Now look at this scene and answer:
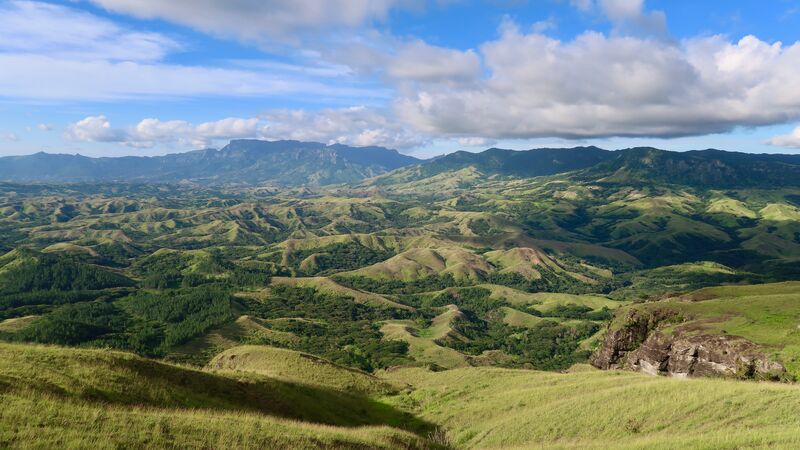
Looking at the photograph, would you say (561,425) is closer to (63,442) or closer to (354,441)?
(354,441)

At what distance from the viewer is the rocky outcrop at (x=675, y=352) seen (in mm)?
83812

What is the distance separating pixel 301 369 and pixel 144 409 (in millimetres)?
59601

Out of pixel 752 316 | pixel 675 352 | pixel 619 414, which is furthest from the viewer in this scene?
pixel 675 352

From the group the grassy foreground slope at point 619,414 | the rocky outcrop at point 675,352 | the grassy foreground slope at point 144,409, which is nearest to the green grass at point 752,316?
the rocky outcrop at point 675,352

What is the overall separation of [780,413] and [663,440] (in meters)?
15.0

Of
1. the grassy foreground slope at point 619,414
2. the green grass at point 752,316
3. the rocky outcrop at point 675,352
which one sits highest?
the grassy foreground slope at point 619,414

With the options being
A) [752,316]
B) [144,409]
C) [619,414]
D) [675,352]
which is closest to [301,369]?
[144,409]

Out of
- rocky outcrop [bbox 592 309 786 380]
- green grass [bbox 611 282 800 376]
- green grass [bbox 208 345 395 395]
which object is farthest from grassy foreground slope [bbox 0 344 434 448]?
green grass [bbox 611 282 800 376]

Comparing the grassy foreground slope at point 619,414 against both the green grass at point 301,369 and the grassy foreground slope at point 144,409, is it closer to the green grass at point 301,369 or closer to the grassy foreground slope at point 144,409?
the grassy foreground slope at point 144,409

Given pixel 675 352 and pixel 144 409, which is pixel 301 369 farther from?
pixel 675 352

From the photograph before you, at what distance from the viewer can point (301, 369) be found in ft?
293

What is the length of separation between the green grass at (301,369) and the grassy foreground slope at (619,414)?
49.4ft

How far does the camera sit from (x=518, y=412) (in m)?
51.8

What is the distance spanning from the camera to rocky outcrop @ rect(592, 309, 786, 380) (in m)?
83.8
